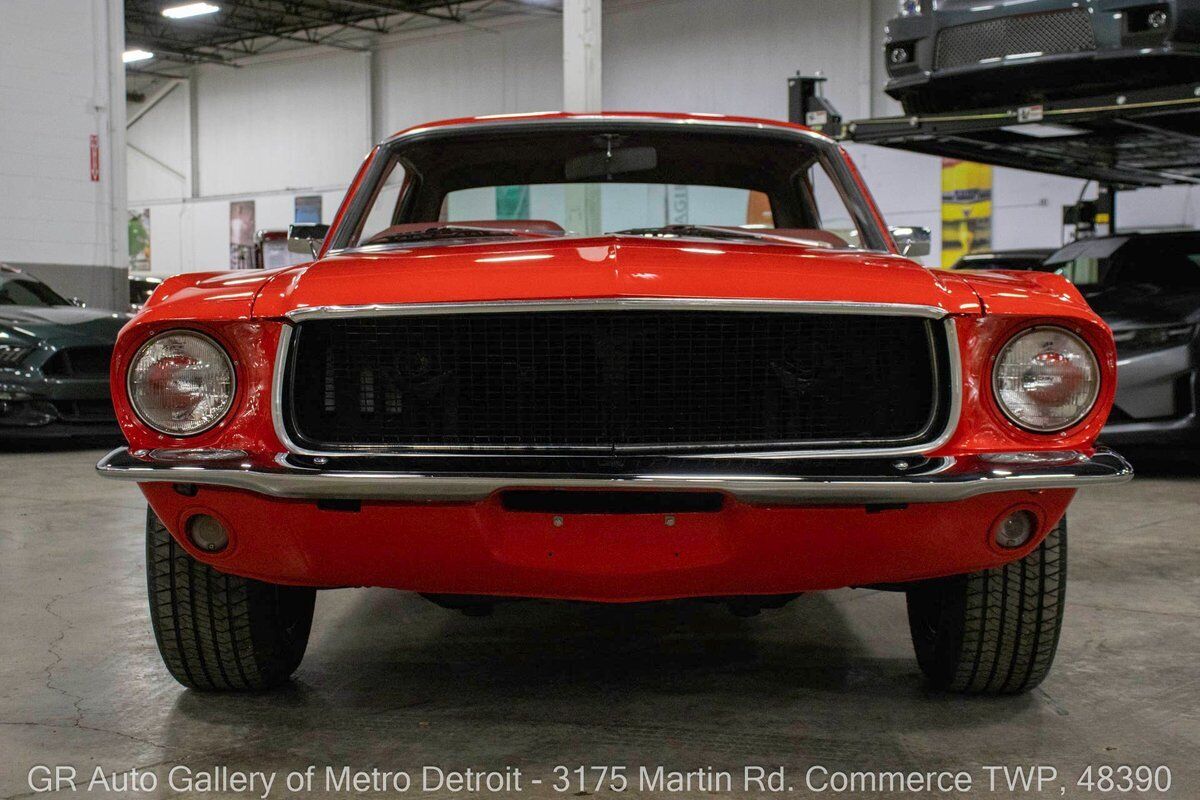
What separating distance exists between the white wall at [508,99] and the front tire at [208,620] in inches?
576

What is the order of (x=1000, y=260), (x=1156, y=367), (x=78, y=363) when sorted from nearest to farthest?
(x=1156, y=367) < (x=78, y=363) < (x=1000, y=260)

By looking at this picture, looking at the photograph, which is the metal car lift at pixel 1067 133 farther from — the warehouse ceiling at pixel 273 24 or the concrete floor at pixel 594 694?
the warehouse ceiling at pixel 273 24

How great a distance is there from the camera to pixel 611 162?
326 cm

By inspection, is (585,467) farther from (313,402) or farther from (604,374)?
(313,402)

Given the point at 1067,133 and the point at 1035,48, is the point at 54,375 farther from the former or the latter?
the point at 1067,133

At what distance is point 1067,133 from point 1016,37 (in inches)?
45.8

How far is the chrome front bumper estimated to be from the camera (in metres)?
2.03

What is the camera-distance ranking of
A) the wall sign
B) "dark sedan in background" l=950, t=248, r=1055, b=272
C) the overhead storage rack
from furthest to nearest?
the wall sign → "dark sedan in background" l=950, t=248, r=1055, b=272 → the overhead storage rack

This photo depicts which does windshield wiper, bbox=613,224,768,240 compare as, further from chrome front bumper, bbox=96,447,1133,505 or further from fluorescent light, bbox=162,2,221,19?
fluorescent light, bbox=162,2,221,19

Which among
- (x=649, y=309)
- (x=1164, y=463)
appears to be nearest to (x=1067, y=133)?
(x=1164, y=463)

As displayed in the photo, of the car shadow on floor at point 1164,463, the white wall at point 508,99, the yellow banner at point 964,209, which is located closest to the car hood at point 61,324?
the car shadow on floor at point 1164,463

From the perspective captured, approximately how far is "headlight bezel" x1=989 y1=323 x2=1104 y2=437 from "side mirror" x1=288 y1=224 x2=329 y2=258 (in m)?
1.85

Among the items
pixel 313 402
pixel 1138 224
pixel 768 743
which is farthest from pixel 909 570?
pixel 1138 224

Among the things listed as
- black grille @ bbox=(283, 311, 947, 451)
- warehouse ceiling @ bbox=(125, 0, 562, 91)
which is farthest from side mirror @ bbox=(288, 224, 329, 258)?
warehouse ceiling @ bbox=(125, 0, 562, 91)
